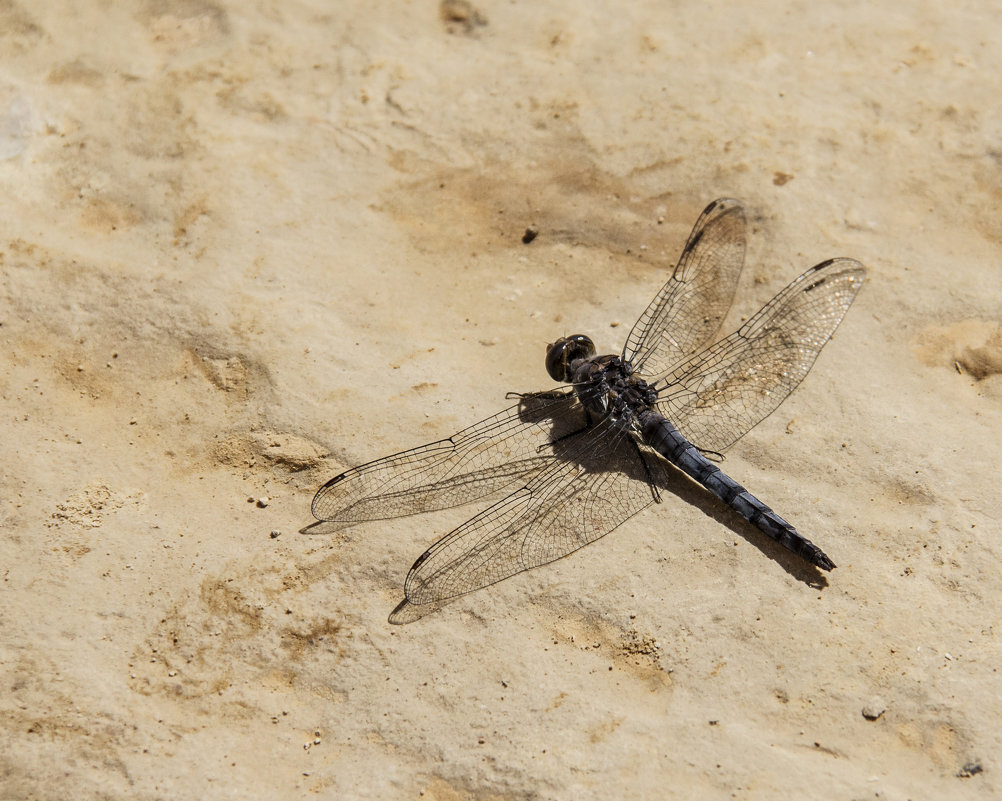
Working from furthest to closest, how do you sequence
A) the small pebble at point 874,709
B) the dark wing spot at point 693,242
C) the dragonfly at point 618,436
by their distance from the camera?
the dark wing spot at point 693,242 < the dragonfly at point 618,436 < the small pebble at point 874,709

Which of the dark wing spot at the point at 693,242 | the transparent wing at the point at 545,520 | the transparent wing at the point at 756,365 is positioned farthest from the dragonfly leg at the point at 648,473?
the dark wing spot at the point at 693,242

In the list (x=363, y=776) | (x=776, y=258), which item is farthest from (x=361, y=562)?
(x=776, y=258)

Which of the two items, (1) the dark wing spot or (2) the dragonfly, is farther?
(1) the dark wing spot

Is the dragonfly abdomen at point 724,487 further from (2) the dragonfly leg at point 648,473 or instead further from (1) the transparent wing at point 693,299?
(1) the transparent wing at point 693,299

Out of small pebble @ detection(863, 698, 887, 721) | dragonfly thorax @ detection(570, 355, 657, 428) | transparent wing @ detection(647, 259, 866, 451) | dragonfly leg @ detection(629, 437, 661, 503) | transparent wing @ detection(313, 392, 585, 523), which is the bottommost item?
transparent wing @ detection(313, 392, 585, 523)

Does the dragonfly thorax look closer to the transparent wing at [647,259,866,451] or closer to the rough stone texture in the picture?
the transparent wing at [647,259,866,451]

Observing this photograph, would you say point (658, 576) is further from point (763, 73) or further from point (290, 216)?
point (763, 73)

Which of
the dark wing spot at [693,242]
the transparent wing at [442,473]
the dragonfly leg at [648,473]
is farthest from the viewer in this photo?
the dark wing spot at [693,242]

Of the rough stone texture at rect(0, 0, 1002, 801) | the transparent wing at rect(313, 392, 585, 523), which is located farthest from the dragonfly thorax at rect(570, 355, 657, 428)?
the rough stone texture at rect(0, 0, 1002, 801)

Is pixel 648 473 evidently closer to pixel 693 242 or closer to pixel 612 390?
pixel 612 390
